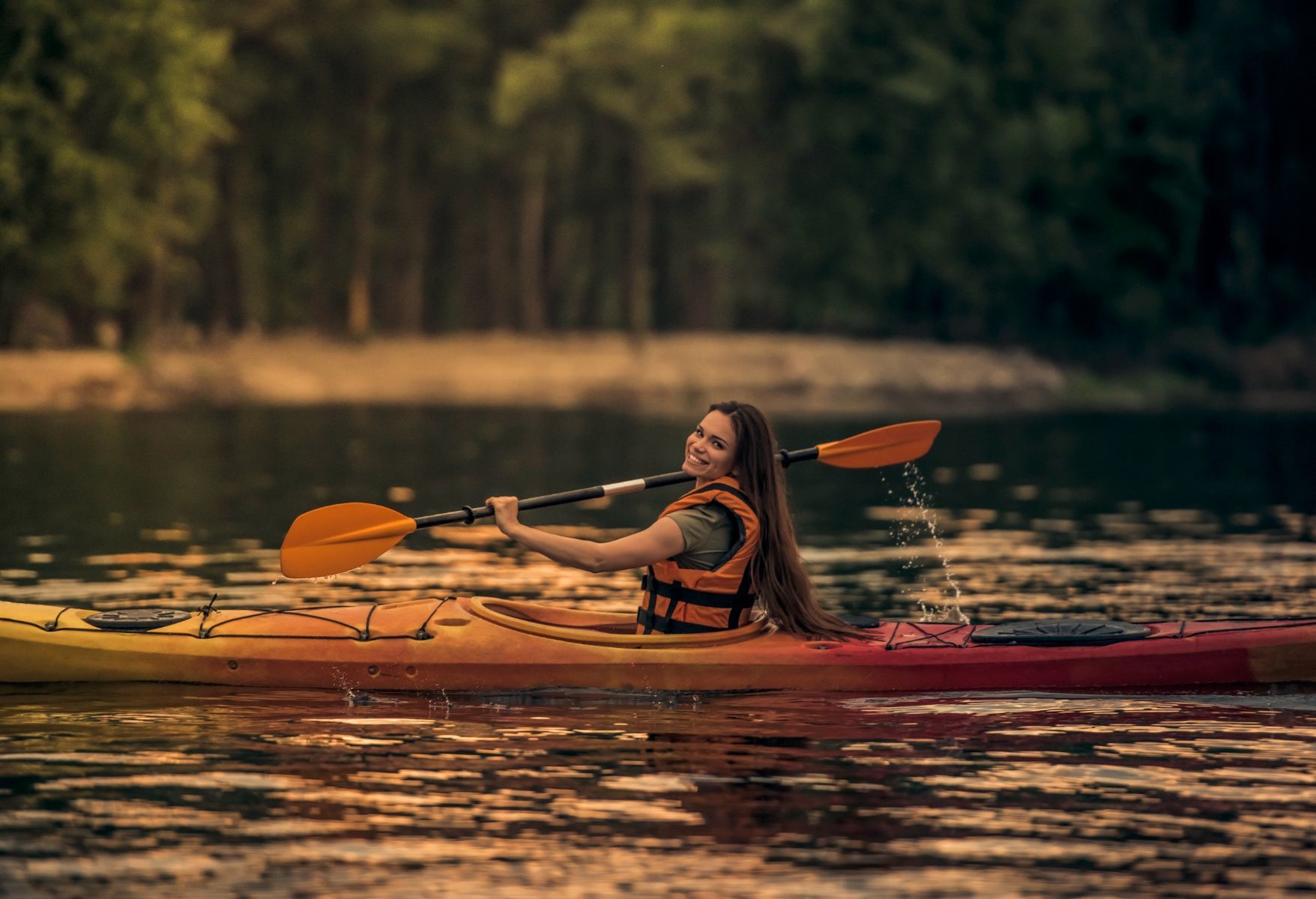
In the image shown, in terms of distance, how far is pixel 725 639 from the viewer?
926 centimetres

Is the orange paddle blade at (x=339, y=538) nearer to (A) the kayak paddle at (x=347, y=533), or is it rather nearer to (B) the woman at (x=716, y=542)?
(A) the kayak paddle at (x=347, y=533)

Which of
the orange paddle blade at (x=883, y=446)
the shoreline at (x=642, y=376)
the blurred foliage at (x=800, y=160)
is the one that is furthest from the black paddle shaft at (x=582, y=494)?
the blurred foliage at (x=800, y=160)

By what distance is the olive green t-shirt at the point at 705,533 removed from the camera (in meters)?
8.89

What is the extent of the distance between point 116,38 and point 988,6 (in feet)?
68.0

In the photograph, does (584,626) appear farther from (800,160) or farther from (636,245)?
(800,160)

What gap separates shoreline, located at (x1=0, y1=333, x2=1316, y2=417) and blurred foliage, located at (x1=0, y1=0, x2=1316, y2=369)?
1.34m

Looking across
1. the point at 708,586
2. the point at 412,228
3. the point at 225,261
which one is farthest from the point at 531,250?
the point at 708,586

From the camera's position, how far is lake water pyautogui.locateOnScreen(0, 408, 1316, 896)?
6.36m

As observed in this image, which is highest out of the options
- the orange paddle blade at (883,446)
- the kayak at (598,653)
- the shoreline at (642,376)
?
the shoreline at (642,376)

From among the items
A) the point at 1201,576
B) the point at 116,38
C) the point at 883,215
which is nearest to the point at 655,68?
the point at 883,215

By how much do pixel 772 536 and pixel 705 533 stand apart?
1.00ft

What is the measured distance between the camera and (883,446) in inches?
425

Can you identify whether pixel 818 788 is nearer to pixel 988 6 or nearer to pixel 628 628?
pixel 628 628

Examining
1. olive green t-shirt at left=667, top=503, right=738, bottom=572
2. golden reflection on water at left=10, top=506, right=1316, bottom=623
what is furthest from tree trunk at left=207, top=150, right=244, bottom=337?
olive green t-shirt at left=667, top=503, right=738, bottom=572
